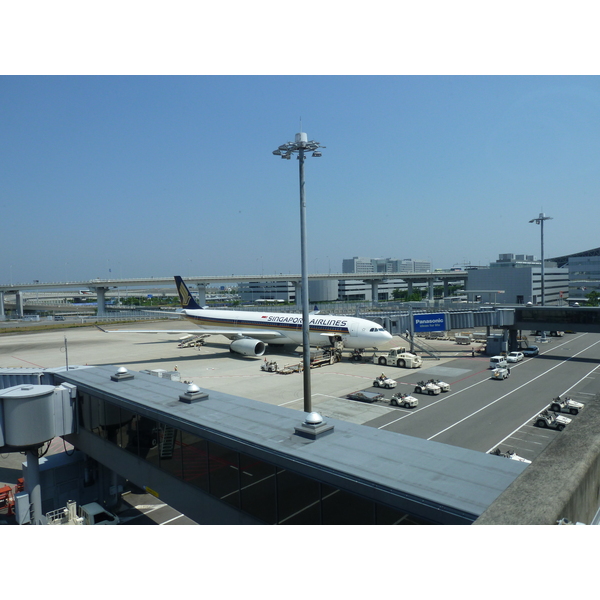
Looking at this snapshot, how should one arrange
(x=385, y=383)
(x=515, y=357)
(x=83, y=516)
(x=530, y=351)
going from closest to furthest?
(x=83, y=516)
(x=385, y=383)
(x=515, y=357)
(x=530, y=351)

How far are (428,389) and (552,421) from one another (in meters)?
A: 9.36

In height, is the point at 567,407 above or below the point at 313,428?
below

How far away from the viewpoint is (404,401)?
30.3 m

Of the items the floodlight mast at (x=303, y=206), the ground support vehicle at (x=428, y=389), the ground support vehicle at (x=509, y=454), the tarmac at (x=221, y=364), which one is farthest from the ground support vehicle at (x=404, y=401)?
the floodlight mast at (x=303, y=206)

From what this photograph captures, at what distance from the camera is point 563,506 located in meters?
5.94

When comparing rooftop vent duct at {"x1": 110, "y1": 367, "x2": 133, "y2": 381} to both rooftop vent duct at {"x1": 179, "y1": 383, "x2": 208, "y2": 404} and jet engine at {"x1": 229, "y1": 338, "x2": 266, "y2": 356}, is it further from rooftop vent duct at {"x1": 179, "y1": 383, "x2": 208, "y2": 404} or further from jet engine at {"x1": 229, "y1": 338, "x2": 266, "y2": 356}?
jet engine at {"x1": 229, "y1": 338, "x2": 266, "y2": 356}

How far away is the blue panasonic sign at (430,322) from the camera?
48875mm

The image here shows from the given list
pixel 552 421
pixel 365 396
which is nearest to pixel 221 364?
pixel 365 396

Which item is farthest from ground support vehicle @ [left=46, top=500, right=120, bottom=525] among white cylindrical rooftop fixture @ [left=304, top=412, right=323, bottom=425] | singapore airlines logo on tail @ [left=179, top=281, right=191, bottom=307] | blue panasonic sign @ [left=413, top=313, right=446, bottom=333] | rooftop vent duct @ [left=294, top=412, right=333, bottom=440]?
singapore airlines logo on tail @ [left=179, top=281, right=191, bottom=307]

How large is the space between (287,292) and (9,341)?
431 feet

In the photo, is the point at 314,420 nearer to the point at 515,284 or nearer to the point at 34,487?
the point at 34,487

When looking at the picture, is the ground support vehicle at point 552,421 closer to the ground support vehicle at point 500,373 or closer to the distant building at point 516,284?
the ground support vehicle at point 500,373

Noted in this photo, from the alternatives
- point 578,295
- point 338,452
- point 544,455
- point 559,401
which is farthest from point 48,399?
point 578,295

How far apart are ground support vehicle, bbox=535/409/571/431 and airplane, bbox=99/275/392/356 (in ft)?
61.9
